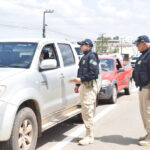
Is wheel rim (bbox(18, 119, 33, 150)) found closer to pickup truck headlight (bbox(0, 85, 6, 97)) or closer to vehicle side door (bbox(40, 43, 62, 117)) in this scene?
vehicle side door (bbox(40, 43, 62, 117))

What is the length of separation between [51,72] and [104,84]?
4878 millimetres

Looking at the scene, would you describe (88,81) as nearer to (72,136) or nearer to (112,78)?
(72,136)

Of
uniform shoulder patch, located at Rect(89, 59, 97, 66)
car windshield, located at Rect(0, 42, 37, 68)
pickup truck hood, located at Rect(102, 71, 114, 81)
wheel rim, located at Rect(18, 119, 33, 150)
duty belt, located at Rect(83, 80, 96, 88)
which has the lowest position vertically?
wheel rim, located at Rect(18, 119, 33, 150)

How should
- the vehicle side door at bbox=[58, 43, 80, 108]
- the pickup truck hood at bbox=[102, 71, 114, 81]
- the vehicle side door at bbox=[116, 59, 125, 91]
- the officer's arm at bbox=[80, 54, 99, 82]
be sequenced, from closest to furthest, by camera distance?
the officer's arm at bbox=[80, 54, 99, 82], the vehicle side door at bbox=[58, 43, 80, 108], the pickup truck hood at bbox=[102, 71, 114, 81], the vehicle side door at bbox=[116, 59, 125, 91]

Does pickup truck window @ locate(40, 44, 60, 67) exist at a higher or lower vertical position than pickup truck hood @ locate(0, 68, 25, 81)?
higher

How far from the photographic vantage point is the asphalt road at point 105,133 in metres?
5.34

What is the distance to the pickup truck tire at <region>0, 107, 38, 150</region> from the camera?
4.02m

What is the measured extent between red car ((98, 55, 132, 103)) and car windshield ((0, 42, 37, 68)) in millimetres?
4872

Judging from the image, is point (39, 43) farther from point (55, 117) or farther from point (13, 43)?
point (55, 117)

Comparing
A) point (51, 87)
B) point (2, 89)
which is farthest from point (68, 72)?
point (2, 89)

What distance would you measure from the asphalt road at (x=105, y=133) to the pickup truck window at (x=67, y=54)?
4.78ft

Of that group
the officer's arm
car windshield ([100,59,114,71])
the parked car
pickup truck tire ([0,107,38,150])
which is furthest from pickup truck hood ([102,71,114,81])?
pickup truck tire ([0,107,38,150])

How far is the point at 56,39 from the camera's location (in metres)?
5.98

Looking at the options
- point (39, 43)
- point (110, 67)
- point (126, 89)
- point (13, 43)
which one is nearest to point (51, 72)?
point (39, 43)
